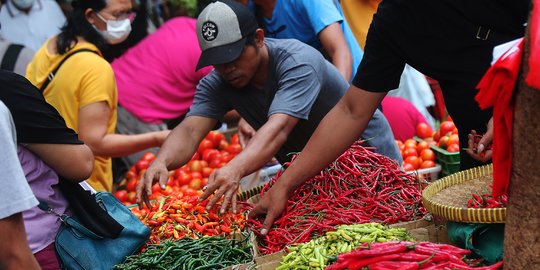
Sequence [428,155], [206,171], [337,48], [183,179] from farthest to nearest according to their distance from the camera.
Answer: [206,171], [183,179], [428,155], [337,48]

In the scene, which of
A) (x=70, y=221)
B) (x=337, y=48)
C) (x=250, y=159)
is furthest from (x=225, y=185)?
(x=337, y=48)

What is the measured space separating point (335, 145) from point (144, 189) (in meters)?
1.29

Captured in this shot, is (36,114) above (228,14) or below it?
below

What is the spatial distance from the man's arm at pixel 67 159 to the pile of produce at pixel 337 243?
94 centimetres

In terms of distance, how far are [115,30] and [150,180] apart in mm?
1523

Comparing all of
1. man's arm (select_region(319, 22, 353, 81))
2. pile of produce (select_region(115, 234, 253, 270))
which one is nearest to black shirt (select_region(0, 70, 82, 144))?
pile of produce (select_region(115, 234, 253, 270))

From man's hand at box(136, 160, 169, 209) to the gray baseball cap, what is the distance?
0.63m

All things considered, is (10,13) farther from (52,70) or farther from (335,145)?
(335,145)

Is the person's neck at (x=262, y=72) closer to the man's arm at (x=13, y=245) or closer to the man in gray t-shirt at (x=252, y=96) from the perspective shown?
the man in gray t-shirt at (x=252, y=96)

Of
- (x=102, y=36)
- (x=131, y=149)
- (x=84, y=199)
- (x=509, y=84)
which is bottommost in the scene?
(x=131, y=149)

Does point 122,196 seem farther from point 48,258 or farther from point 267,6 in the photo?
point 48,258

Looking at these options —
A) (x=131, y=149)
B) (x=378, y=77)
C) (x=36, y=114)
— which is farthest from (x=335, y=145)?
(x=131, y=149)

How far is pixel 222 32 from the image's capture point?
13.1 ft

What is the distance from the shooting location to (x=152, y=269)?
330 cm
